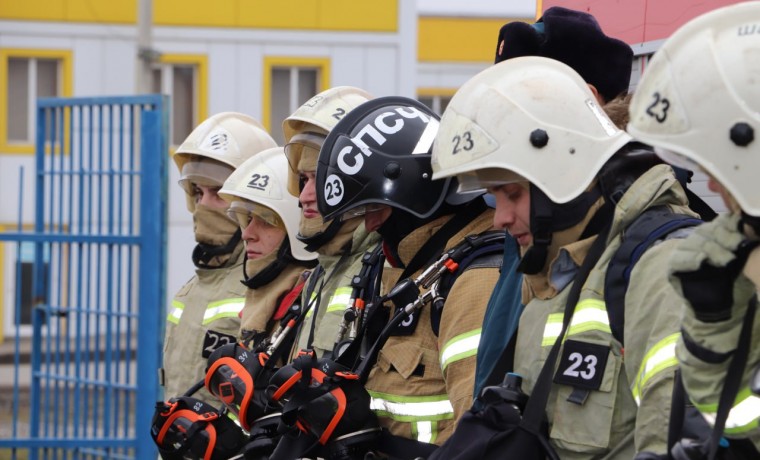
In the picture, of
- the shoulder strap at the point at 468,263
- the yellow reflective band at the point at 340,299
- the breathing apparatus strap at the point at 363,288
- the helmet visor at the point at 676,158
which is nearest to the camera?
the helmet visor at the point at 676,158

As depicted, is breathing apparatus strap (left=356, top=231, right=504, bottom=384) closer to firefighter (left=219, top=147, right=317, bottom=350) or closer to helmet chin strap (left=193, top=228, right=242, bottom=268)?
firefighter (left=219, top=147, right=317, bottom=350)

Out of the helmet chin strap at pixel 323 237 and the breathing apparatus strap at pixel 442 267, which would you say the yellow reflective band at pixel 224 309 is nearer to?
the helmet chin strap at pixel 323 237

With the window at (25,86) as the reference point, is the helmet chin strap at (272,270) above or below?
below

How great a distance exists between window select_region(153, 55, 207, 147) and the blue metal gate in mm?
11941

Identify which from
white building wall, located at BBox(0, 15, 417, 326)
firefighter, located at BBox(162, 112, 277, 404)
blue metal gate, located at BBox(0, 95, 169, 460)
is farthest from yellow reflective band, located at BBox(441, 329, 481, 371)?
white building wall, located at BBox(0, 15, 417, 326)

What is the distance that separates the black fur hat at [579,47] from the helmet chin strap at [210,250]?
7.97 feet

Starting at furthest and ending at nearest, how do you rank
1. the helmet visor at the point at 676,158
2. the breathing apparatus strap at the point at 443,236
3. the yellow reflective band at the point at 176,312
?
the yellow reflective band at the point at 176,312, the breathing apparatus strap at the point at 443,236, the helmet visor at the point at 676,158

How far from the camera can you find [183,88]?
19.8 metres

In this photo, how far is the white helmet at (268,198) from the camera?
5.34 meters

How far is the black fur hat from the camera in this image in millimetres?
3711

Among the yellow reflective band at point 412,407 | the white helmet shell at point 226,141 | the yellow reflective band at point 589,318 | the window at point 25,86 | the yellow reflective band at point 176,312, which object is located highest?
the window at point 25,86

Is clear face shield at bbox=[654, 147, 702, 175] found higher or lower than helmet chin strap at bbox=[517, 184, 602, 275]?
higher

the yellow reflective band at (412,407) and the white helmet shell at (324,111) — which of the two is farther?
the white helmet shell at (324,111)

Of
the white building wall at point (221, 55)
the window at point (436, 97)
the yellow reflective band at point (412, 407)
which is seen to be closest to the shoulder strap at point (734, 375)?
the yellow reflective band at point (412, 407)
